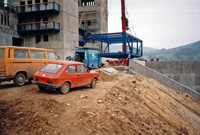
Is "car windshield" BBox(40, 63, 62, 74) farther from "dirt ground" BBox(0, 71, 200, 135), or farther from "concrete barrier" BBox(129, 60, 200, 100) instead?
"concrete barrier" BBox(129, 60, 200, 100)

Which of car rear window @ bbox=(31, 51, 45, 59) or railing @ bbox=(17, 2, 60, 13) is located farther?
railing @ bbox=(17, 2, 60, 13)

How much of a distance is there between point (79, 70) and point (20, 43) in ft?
75.9

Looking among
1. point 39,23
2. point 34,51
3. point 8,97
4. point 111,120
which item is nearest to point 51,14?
point 39,23

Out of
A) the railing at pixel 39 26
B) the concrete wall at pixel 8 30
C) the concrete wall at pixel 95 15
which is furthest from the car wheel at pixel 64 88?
the concrete wall at pixel 95 15

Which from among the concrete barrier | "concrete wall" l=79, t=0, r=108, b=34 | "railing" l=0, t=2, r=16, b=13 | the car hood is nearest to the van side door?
the car hood

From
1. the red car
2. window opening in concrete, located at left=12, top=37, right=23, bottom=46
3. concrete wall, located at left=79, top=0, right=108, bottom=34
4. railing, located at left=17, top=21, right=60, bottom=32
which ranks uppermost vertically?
concrete wall, located at left=79, top=0, right=108, bottom=34

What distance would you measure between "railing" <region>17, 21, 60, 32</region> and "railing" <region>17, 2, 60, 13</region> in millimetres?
2041

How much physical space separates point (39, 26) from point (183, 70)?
23033 millimetres

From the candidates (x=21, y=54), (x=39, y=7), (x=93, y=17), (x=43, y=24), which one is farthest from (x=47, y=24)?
(x=21, y=54)

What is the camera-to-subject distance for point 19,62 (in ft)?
27.4

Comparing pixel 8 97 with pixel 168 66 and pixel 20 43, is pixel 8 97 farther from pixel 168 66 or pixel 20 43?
pixel 20 43

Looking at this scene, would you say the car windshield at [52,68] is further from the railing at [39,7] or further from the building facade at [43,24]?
the railing at [39,7]

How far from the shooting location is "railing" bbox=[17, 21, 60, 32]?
24.0 metres

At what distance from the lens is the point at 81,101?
611cm
